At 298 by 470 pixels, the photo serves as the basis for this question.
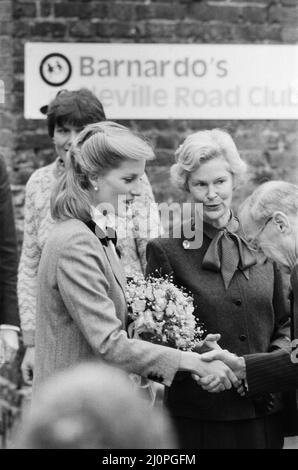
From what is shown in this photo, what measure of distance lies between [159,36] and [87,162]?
10.2ft

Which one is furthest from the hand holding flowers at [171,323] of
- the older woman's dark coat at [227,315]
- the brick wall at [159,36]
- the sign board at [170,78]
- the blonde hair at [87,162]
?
the brick wall at [159,36]

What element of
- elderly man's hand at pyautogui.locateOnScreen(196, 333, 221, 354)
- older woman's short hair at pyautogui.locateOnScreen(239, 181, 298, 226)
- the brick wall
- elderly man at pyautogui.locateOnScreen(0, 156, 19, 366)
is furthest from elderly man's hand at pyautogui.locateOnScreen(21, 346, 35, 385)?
the brick wall

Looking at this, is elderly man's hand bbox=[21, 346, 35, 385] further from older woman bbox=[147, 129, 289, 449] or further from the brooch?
the brooch

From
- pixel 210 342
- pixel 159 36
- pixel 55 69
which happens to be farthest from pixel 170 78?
pixel 210 342

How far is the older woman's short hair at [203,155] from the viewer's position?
387cm

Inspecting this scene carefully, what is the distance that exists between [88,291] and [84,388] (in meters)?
1.59

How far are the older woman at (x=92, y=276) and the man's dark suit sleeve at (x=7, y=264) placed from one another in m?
0.94

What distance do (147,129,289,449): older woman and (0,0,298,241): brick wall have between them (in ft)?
8.20

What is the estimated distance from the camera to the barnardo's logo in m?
5.94

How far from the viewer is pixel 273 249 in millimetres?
3807

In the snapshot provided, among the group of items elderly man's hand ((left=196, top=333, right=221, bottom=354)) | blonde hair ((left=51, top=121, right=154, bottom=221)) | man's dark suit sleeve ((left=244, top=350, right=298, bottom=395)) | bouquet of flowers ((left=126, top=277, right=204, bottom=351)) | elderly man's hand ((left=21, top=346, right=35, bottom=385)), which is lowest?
elderly man's hand ((left=21, top=346, right=35, bottom=385))

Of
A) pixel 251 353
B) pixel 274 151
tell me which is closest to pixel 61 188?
pixel 251 353

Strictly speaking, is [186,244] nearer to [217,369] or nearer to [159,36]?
[217,369]

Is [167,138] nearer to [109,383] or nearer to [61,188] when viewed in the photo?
[61,188]
